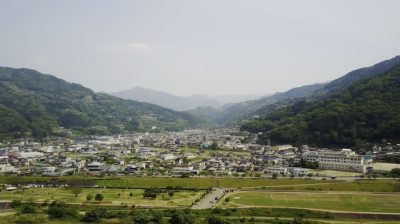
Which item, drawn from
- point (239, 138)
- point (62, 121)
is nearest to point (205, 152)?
point (239, 138)

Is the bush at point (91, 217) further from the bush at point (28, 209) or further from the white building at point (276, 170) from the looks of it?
the white building at point (276, 170)

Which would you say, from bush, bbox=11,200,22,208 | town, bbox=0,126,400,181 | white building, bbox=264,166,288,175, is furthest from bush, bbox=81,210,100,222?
white building, bbox=264,166,288,175

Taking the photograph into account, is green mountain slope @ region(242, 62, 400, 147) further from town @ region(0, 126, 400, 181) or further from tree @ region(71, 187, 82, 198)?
tree @ region(71, 187, 82, 198)

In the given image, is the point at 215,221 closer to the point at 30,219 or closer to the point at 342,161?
the point at 30,219

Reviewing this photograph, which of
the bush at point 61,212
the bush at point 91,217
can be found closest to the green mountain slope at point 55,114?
the bush at point 61,212

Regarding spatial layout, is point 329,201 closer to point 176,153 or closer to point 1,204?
point 1,204
